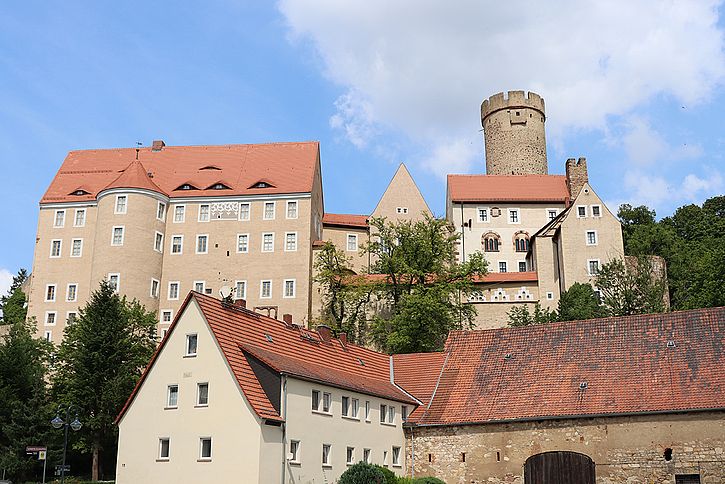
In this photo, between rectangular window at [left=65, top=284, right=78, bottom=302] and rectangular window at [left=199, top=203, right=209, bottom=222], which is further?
rectangular window at [left=199, top=203, right=209, bottom=222]

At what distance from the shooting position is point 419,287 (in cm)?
5975

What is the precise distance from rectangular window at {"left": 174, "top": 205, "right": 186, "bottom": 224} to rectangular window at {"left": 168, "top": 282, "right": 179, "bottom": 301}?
5450 mm

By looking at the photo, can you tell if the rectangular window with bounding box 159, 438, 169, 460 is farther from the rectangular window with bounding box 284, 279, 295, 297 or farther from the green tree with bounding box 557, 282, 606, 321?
the rectangular window with bounding box 284, 279, 295, 297

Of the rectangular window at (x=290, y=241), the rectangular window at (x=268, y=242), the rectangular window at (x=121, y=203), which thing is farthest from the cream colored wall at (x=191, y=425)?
the rectangular window at (x=121, y=203)

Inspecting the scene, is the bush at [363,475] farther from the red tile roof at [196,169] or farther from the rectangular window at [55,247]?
the rectangular window at [55,247]

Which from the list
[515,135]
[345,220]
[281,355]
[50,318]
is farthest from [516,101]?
[281,355]

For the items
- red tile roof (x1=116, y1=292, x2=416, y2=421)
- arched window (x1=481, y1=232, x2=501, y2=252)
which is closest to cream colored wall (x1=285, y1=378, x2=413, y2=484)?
red tile roof (x1=116, y1=292, x2=416, y2=421)

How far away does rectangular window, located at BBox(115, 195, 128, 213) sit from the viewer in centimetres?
6775

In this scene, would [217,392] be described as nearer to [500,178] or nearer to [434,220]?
[434,220]

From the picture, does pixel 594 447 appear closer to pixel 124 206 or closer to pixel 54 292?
pixel 124 206

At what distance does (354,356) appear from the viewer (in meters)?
39.0

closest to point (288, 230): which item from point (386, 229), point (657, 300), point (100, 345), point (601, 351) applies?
point (386, 229)

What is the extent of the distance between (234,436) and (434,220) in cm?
3705

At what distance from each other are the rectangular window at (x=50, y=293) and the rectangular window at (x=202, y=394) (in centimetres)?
4211
